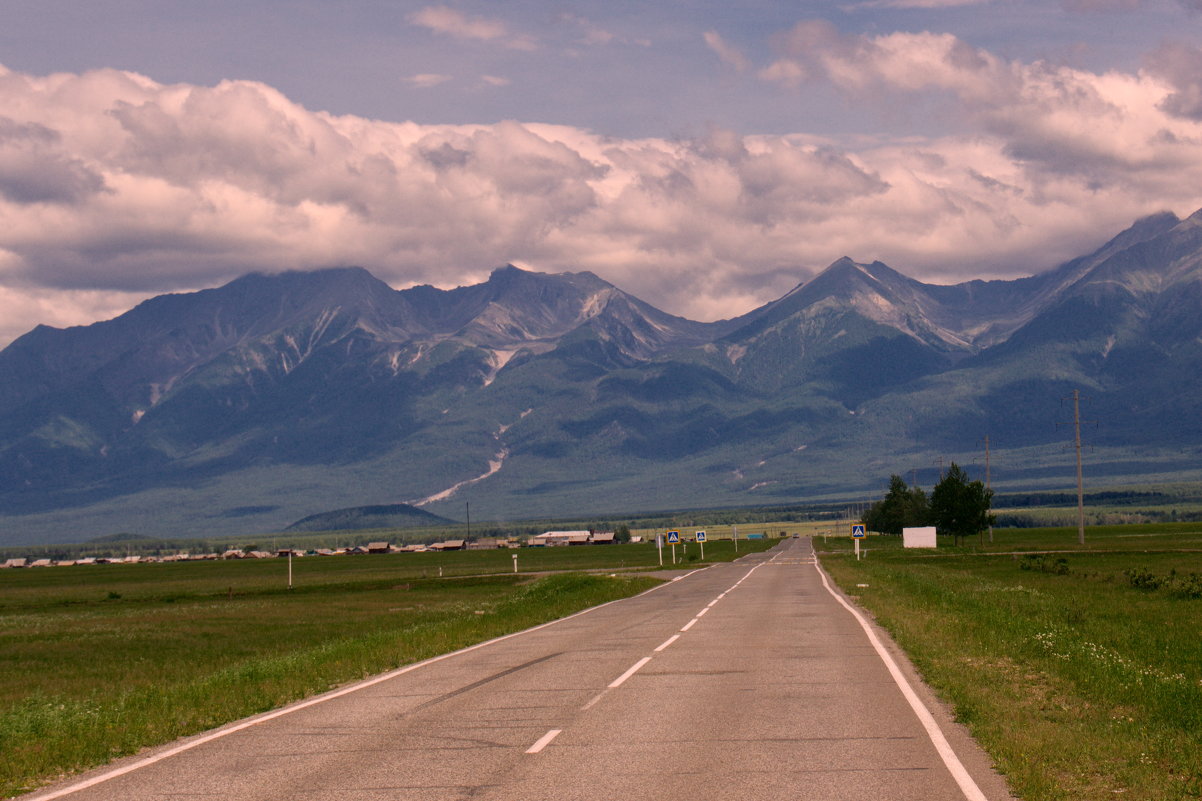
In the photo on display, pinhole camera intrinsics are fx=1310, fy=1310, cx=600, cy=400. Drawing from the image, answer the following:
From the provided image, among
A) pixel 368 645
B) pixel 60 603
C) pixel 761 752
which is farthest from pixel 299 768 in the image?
pixel 60 603

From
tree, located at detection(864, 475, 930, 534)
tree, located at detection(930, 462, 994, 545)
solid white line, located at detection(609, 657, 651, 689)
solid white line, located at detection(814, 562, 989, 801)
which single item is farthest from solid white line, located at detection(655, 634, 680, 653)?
tree, located at detection(864, 475, 930, 534)

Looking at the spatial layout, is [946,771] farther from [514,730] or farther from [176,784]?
[176,784]

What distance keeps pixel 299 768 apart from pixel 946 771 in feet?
22.5

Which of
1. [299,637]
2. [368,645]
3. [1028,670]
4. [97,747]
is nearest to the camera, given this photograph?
[97,747]

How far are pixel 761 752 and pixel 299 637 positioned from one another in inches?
1276

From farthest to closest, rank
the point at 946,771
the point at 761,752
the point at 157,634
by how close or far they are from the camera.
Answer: the point at 157,634 < the point at 761,752 < the point at 946,771

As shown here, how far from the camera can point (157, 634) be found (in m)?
49.5

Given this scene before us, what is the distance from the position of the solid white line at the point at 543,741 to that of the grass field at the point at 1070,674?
197 inches

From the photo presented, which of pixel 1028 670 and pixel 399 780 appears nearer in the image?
pixel 399 780

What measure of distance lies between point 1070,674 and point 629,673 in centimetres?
702

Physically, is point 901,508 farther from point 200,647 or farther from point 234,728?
point 234,728

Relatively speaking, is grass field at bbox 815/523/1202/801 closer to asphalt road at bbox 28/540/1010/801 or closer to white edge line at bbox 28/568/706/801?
asphalt road at bbox 28/540/1010/801

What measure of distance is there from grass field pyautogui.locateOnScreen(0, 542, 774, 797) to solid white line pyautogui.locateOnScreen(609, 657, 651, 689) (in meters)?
5.00

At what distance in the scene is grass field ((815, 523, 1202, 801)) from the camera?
13.4m
